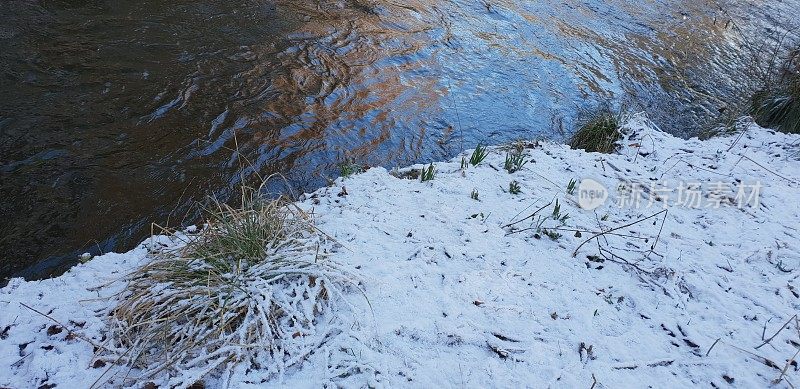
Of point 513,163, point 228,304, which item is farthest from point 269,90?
point 228,304

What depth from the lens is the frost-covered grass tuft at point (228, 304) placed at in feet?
8.34

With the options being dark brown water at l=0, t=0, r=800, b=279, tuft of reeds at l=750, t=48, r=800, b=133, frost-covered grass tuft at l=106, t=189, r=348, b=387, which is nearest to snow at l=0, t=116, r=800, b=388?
frost-covered grass tuft at l=106, t=189, r=348, b=387

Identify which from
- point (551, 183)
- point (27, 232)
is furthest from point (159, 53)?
point (551, 183)

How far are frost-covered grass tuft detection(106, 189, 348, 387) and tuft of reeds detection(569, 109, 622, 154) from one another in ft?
12.9

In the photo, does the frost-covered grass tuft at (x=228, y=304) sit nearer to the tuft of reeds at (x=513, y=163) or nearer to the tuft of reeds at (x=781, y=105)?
the tuft of reeds at (x=513, y=163)

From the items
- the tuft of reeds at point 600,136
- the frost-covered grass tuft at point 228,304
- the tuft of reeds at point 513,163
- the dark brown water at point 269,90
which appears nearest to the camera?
the frost-covered grass tuft at point 228,304

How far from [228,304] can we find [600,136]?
15.8 ft

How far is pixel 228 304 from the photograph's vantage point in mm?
2734

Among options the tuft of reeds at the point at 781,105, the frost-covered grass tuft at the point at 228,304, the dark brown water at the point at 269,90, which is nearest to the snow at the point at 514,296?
the frost-covered grass tuft at the point at 228,304

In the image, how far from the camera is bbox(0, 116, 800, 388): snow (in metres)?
2.59

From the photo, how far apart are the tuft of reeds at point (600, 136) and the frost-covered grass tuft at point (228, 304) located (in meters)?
3.94

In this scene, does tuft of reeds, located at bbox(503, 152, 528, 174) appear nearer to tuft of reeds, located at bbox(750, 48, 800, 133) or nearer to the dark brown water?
the dark brown water

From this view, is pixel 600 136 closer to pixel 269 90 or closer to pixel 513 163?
pixel 513 163

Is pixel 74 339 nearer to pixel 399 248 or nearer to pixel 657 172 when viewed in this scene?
pixel 399 248
